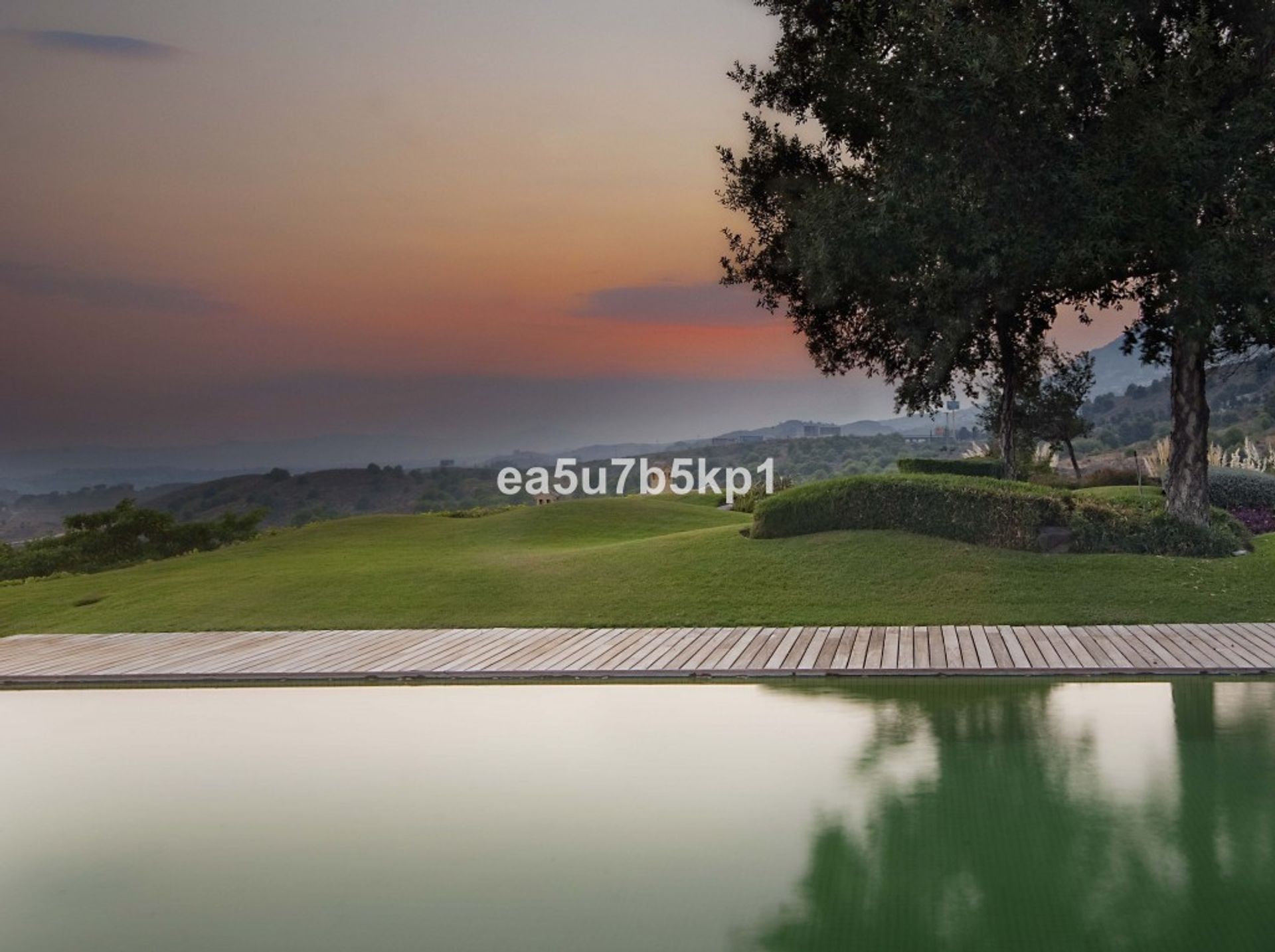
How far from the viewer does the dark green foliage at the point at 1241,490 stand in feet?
67.3

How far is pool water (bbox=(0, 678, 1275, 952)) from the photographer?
450cm

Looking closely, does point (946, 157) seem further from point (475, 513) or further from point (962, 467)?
point (475, 513)

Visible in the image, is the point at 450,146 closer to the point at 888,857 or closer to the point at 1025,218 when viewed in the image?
the point at 1025,218

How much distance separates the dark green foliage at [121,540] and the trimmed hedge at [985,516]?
76.5ft

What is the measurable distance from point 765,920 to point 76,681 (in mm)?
7483

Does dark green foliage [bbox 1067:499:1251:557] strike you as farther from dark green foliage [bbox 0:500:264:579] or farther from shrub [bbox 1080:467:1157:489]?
dark green foliage [bbox 0:500:264:579]

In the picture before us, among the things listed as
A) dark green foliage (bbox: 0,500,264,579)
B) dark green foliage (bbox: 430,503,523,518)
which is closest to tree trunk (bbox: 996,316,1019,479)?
dark green foliage (bbox: 430,503,523,518)

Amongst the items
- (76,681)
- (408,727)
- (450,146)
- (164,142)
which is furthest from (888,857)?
(164,142)

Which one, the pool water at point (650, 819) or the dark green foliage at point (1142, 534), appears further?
the dark green foliage at point (1142, 534)

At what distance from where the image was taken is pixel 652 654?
9914 mm

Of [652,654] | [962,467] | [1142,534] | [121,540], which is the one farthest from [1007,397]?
[121,540]

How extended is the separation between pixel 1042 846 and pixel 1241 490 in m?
18.0

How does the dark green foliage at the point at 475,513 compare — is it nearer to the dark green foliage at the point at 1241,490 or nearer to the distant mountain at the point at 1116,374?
the dark green foliage at the point at 1241,490

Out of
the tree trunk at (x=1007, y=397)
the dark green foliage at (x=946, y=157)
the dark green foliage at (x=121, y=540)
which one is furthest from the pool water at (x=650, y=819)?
the dark green foliage at (x=121, y=540)
